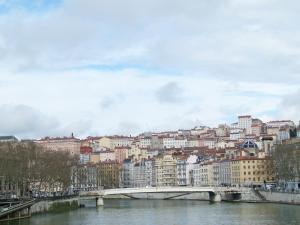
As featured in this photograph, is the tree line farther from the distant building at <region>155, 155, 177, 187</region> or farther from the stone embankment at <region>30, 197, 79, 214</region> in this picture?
the distant building at <region>155, 155, 177, 187</region>

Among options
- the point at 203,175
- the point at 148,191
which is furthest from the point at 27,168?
the point at 203,175

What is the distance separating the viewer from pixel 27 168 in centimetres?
7538

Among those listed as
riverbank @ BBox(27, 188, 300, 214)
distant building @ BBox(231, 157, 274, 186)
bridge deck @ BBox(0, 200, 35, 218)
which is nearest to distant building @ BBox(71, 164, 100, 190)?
riverbank @ BBox(27, 188, 300, 214)

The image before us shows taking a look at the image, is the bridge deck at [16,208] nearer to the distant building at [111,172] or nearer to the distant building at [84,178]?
the distant building at [84,178]

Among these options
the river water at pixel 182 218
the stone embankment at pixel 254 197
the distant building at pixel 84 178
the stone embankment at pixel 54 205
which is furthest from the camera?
the distant building at pixel 84 178

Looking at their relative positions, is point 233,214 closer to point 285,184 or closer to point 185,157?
point 285,184

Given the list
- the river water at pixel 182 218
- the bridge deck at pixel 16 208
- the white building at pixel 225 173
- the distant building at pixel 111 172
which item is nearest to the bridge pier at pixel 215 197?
the river water at pixel 182 218

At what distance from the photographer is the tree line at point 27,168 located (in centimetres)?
7300

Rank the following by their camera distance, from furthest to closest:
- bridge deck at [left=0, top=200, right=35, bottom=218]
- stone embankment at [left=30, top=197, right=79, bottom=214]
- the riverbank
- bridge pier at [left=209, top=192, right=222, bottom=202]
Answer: bridge pier at [left=209, top=192, right=222, bottom=202] < the riverbank < stone embankment at [left=30, top=197, right=79, bottom=214] < bridge deck at [left=0, top=200, right=35, bottom=218]

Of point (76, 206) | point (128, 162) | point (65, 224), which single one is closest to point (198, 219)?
point (65, 224)

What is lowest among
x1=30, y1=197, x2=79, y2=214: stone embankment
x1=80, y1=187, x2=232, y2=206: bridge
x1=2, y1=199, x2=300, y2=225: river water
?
x1=2, y1=199, x2=300, y2=225: river water

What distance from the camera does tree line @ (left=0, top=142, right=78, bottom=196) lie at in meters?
73.0

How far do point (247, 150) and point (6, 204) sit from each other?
7226 centimetres

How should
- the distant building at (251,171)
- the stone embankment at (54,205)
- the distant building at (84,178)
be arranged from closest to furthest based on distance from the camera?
the stone embankment at (54,205)
the distant building at (84,178)
the distant building at (251,171)
